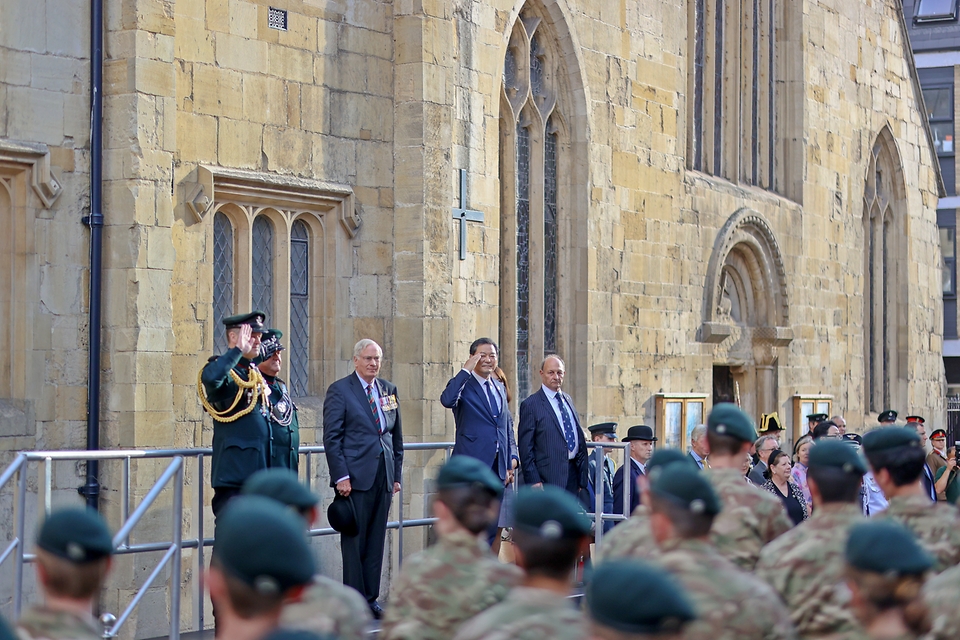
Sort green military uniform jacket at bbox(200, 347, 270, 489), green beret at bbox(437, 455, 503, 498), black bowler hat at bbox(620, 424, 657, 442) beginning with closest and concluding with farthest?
green beret at bbox(437, 455, 503, 498)
green military uniform jacket at bbox(200, 347, 270, 489)
black bowler hat at bbox(620, 424, 657, 442)

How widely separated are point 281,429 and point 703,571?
4.74m

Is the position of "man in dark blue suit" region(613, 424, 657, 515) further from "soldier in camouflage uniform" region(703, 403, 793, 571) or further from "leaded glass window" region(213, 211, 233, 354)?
"soldier in camouflage uniform" region(703, 403, 793, 571)

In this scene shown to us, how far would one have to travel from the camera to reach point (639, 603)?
306 cm

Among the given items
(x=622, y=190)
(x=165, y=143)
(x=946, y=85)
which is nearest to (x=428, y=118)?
(x=165, y=143)

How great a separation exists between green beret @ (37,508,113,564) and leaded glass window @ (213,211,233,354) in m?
7.37

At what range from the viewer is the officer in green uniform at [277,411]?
852 cm

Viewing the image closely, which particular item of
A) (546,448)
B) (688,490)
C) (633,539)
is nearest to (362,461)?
(546,448)

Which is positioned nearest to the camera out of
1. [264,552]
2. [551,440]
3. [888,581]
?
[264,552]

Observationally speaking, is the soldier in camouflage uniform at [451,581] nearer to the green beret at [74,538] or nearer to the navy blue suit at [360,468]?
the green beret at [74,538]

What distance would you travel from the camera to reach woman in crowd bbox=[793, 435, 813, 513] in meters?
11.0

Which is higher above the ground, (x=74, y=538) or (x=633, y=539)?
(x=74, y=538)

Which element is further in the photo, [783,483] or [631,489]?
[631,489]

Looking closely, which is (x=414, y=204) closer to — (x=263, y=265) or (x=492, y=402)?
(x=263, y=265)

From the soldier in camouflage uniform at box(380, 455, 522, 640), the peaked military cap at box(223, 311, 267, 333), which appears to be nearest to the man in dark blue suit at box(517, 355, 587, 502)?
the peaked military cap at box(223, 311, 267, 333)
